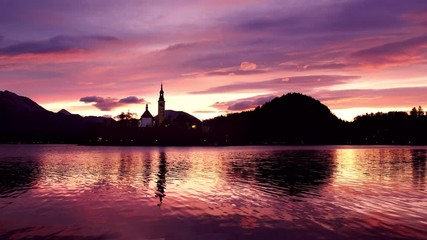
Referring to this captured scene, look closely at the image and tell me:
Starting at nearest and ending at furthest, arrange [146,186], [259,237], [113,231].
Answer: [259,237]
[113,231]
[146,186]

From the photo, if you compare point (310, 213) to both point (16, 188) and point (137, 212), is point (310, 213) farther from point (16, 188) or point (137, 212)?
point (16, 188)

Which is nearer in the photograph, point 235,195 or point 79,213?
point 79,213

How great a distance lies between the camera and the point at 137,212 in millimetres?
29969

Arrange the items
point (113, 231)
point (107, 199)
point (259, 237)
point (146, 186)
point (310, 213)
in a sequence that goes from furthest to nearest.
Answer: point (146, 186)
point (107, 199)
point (310, 213)
point (113, 231)
point (259, 237)

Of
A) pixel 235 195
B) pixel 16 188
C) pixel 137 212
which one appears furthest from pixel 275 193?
pixel 16 188

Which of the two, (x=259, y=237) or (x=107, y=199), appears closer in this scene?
(x=259, y=237)

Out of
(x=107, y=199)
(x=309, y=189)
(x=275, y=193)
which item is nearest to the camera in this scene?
(x=107, y=199)

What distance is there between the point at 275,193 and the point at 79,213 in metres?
19.7

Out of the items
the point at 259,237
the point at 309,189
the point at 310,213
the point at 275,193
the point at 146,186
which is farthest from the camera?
the point at 146,186

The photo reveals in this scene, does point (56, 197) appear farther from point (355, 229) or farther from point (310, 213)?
point (355, 229)

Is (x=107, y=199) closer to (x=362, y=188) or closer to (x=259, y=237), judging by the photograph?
(x=259, y=237)

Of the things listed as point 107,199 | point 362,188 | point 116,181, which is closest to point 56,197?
point 107,199

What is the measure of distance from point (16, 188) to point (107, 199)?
14.5 metres

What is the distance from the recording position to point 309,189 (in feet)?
141
